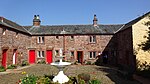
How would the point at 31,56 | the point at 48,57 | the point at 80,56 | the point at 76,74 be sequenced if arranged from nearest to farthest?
1. the point at 76,74
2. the point at 48,57
3. the point at 31,56
4. the point at 80,56

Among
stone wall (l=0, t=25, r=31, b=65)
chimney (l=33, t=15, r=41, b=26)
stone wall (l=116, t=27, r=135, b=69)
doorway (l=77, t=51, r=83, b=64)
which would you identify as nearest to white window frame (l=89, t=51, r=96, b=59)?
doorway (l=77, t=51, r=83, b=64)

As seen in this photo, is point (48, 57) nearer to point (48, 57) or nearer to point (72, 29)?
point (48, 57)

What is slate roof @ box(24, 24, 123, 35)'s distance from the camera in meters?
34.0

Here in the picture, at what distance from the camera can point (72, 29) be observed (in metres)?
35.4

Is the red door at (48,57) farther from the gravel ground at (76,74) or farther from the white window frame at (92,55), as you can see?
the gravel ground at (76,74)

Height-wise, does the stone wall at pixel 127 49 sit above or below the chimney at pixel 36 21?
below

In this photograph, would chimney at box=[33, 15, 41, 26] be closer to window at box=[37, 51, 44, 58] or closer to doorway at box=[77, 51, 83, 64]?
window at box=[37, 51, 44, 58]

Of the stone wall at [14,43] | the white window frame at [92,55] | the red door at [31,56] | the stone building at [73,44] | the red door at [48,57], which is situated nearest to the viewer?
the stone wall at [14,43]

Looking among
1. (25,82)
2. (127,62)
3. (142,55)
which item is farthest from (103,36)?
(25,82)

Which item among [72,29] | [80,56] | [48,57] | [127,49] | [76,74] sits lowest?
[76,74]

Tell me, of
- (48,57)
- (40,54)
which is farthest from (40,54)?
(48,57)

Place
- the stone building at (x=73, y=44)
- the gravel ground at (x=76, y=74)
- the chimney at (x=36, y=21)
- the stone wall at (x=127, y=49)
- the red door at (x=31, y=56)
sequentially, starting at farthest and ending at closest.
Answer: the chimney at (x=36, y=21) < the red door at (x=31, y=56) < the stone building at (x=73, y=44) < the stone wall at (x=127, y=49) < the gravel ground at (x=76, y=74)

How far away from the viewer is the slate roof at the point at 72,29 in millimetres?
34031

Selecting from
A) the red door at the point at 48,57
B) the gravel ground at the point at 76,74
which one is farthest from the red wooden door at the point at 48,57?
the gravel ground at the point at 76,74
